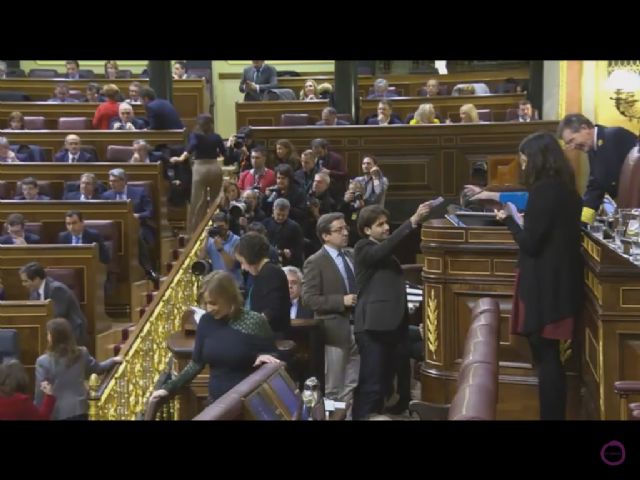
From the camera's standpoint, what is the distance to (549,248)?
13.3 feet

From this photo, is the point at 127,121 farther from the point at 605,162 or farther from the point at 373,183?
the point at 605,162

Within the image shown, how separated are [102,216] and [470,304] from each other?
3315 millimetres

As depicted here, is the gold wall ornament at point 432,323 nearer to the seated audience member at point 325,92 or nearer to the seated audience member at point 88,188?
the seated audience member at point 88,188

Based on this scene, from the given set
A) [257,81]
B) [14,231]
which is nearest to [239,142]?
[14,231]

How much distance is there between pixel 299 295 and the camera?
18.2 feet

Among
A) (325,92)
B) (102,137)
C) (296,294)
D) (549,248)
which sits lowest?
(296,294)

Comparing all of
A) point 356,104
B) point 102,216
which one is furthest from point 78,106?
point 102,216

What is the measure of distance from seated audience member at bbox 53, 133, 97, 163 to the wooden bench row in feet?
6.90

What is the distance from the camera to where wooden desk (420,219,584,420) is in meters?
4.93

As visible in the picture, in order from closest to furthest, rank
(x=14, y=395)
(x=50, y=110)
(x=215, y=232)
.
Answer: (x=14, y=395)
(x=215, y=232)
(x=50, y=110)

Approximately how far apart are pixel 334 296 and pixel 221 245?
155cm

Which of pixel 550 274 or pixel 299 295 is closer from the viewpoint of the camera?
pixel 550 274

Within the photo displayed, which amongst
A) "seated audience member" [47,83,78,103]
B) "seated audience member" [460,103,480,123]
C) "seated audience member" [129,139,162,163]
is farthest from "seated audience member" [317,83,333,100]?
"seated audience member" [129,139,162,163]
